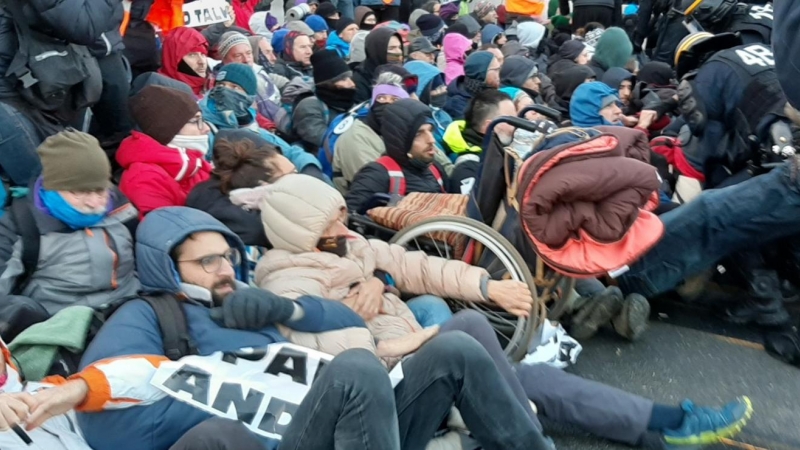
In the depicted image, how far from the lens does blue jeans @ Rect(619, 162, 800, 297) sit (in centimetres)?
308

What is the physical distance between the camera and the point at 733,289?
356 cm

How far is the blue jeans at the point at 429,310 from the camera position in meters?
2.92

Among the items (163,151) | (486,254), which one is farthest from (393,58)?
(486,254)

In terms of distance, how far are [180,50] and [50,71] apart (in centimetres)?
169

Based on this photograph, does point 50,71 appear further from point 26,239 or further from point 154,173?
point 26,239

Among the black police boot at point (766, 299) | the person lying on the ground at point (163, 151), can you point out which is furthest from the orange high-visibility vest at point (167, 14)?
the black police boot at point (766, 299)

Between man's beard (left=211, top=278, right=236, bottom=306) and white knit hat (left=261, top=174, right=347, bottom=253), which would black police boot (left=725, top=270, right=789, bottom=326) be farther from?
man's beard (left=211, top=278, right=236, bottom=306)

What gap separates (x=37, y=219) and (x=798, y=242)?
9.98 feet

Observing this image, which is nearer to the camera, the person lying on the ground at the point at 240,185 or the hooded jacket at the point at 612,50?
the person lying on the ground at the point at 240,185

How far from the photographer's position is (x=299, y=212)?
2.67m

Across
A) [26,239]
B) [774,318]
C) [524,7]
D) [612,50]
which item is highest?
[26,239]

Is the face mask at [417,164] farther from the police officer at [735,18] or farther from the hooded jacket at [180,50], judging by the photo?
the police officer at [735,18]

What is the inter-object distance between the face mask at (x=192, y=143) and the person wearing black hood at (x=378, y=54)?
8.05 feet

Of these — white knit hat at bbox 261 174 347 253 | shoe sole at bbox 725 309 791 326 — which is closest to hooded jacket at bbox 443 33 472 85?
shoe sole at bbox 725 309 791 326
